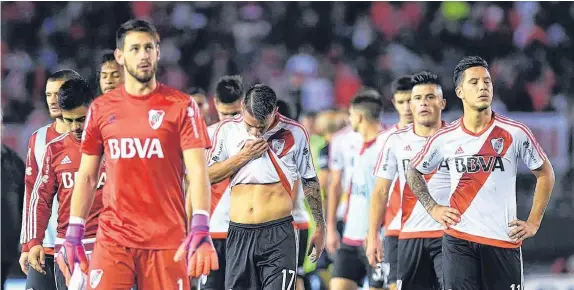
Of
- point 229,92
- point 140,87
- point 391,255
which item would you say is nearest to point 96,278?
point 140,87

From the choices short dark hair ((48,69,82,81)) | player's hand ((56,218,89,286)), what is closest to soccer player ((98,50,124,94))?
short dark hair ((48,69,82,81))

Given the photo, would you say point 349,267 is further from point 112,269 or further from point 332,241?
point 112,269

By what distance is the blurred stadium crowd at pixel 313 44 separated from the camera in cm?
2270

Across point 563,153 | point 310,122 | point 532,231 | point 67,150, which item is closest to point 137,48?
point 67,150

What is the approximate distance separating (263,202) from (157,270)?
2160 millimetres

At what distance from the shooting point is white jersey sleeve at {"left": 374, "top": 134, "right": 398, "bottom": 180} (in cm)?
1146

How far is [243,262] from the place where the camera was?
1012 centimetres

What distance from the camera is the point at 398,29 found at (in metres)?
24.0

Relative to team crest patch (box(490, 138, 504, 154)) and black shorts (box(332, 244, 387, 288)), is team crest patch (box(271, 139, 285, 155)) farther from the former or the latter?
black shorts (box(332, 244, 387, 288))

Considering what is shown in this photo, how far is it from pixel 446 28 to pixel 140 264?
55.7 feet

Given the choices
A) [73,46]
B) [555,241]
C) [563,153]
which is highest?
[73,46]

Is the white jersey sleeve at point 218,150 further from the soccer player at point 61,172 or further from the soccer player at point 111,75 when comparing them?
the soccer player at point 61,172

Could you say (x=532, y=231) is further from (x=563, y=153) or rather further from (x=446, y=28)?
(x=446, y=28)

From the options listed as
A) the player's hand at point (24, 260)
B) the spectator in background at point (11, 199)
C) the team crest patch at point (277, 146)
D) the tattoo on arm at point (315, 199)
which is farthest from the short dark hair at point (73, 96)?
the spectator in background at point (11, 199)
